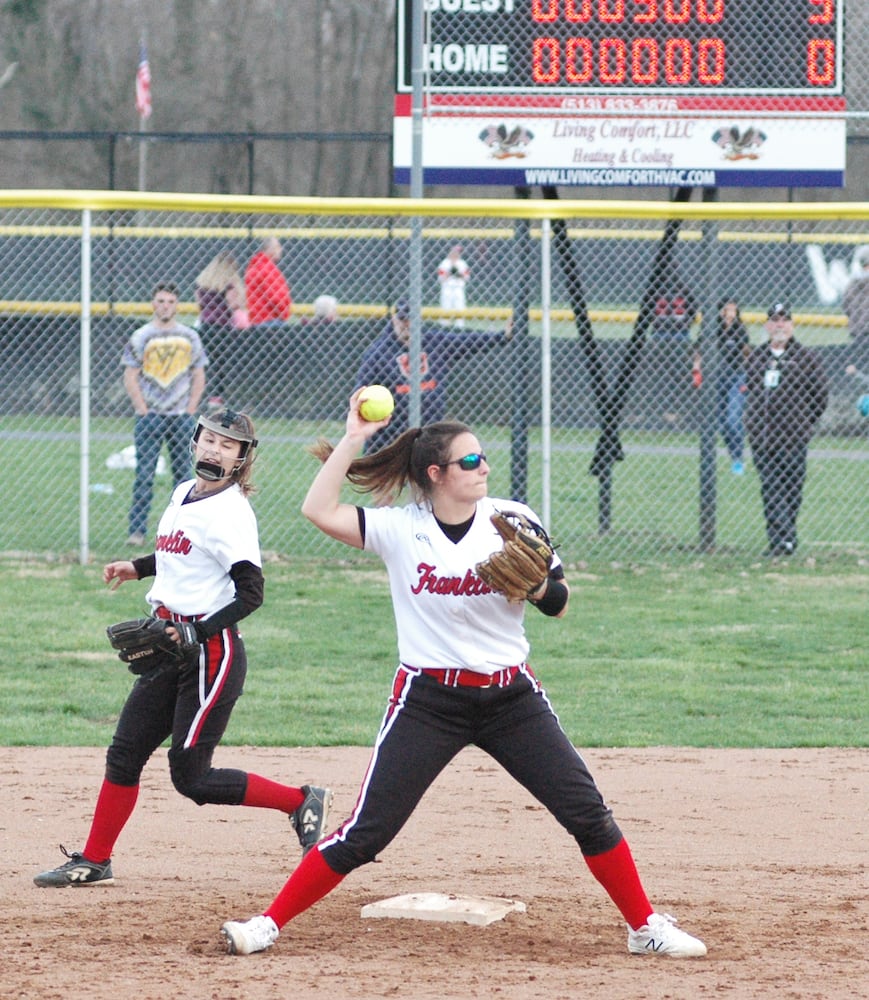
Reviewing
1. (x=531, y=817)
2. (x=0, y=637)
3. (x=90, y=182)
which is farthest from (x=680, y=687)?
(x=90, y=182)

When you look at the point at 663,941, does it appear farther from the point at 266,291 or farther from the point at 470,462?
the point at 266,291

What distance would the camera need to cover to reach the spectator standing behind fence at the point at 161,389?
39.8ft

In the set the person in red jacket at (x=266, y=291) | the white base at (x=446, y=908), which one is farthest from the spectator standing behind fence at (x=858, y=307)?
the white base at (x=446, y=908)

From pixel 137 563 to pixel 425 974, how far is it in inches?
75.5

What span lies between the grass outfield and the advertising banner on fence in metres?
3.00

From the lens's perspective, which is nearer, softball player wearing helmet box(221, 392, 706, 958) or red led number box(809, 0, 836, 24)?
softball player wearing helmet box(221, 392, 706, 958)

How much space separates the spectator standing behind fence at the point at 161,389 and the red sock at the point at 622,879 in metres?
7.87

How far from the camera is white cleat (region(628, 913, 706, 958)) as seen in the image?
4.80m

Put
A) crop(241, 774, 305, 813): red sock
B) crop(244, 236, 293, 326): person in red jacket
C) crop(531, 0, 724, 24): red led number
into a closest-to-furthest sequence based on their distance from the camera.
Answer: crop(241, 774, 305, 813): red sock → crop(531, 0, 724, 24): red led number → crop(244, 236, 293, 326): person in red jacket

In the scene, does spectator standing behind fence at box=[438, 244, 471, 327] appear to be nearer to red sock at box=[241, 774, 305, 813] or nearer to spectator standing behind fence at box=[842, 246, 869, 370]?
spectator standing behind fence at box=[842, 246, 869, 370]

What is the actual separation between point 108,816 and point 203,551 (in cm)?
96

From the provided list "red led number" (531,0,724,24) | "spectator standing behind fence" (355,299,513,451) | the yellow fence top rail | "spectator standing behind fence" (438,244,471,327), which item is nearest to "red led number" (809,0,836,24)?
"red led number" (531,0,724,24)

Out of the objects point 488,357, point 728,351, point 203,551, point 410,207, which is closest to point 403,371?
point 410,207

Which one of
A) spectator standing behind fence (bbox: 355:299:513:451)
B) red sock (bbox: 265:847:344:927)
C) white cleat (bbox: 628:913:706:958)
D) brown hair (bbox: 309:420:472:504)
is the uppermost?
spectator standing behind fence (bbox: 355:299:513:451)
